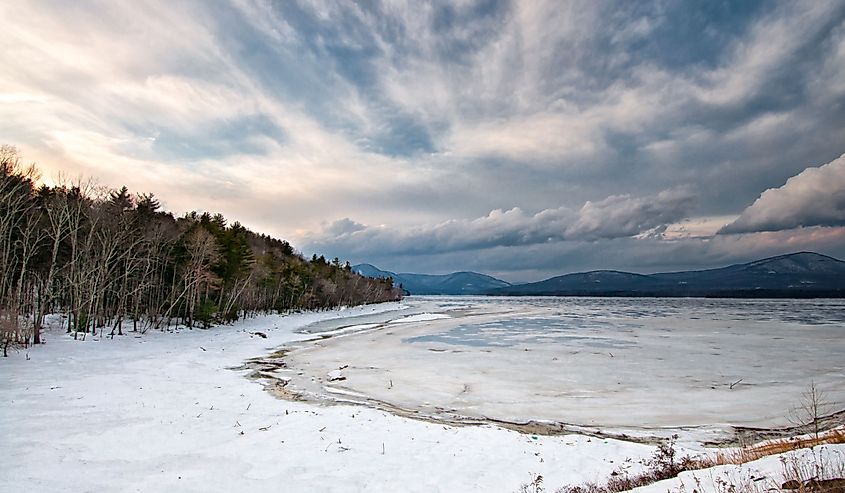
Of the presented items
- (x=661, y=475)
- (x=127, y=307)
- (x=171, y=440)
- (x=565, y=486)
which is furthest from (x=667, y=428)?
(x=127, y=307)

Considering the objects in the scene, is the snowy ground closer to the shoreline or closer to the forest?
the shoreline

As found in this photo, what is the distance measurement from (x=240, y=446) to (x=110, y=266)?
37.4 m

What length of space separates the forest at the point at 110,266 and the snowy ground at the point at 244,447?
12.6 metres

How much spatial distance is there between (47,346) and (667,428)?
103 feet

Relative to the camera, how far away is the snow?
8695mm

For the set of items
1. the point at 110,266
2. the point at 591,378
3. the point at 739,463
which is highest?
the point at 110,266

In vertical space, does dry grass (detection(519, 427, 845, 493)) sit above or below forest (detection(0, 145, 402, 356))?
below

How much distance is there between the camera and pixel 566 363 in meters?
25.5

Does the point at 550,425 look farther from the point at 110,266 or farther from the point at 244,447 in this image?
the point at 110,266

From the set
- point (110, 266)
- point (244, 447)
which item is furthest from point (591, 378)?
point (110, 266)

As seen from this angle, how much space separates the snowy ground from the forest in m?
12.6

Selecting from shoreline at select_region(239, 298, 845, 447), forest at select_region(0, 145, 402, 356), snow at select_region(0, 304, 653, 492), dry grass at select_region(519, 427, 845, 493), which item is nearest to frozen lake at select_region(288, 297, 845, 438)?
shoreline at select_region(239, 298, 845, 447)

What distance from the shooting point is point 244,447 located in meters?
10.6

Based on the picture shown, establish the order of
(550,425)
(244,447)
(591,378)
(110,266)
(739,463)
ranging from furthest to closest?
1. (110,266)
2. (591,378)
3. (550,425)
4. (244,447)
5. (739,463)
